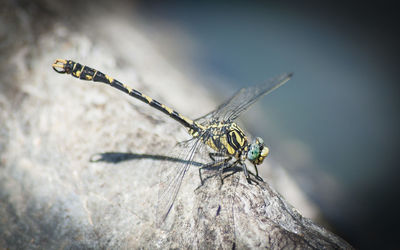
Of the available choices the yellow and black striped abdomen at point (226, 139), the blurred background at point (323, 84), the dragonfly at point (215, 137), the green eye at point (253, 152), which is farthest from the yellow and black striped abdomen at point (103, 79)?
the blurred background at point (323, 84)

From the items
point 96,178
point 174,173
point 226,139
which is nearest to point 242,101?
point 226,139

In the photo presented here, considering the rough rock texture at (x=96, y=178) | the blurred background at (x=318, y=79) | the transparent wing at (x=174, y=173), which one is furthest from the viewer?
the blurred background at (x=318, y=79)

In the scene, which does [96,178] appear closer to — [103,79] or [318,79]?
[103,79]

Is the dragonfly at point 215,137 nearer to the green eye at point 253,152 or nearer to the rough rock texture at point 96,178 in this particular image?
the green eye at point 253,152

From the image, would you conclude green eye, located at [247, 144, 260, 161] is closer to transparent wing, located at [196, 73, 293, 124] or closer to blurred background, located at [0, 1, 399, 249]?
transparent wing, located at [196, 73, 293, 124]

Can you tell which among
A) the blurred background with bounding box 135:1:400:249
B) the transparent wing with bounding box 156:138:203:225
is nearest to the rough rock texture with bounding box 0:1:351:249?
the transparent wing with bounding box 156:138:203:225
